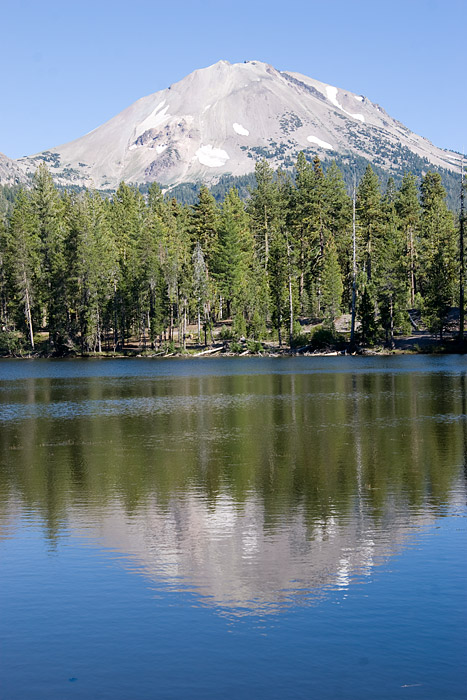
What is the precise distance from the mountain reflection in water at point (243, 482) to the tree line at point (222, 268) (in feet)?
192

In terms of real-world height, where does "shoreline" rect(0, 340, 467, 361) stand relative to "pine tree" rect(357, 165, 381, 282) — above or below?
below

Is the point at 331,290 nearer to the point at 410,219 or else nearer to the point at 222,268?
the point at 222,268

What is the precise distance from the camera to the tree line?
11031 centimetres

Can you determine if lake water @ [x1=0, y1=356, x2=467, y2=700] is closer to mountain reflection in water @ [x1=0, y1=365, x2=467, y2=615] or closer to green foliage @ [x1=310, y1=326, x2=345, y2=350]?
mountain reflection in water @ [x1=0, y1=365, x2=467, y2=615]

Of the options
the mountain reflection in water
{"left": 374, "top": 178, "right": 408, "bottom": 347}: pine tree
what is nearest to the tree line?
{"left": 374, "top": 178, "right": 408, "bottom": 347}: pine tree

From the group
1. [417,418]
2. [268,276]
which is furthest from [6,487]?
[268,276]

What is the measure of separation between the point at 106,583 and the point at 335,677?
5698 millimetres

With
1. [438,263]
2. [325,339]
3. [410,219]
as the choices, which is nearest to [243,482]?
[438,263]

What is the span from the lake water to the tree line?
71.7 metres

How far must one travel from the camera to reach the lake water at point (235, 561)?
458 inches

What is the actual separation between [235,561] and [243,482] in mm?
8834

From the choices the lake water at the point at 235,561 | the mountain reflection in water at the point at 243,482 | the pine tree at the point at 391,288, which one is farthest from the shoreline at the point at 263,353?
the lake water at the point at 235,561

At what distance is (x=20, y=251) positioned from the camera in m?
112

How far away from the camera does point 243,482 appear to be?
83.4 ft
